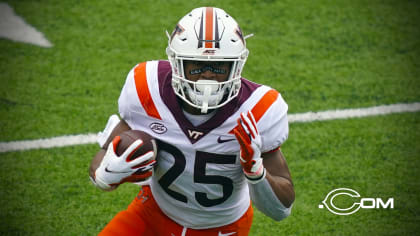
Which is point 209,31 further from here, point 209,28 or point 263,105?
point 263,105

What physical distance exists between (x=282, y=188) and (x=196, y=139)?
0.50 metres

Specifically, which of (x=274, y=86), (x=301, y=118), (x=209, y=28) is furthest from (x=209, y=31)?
(x=274, y=86)

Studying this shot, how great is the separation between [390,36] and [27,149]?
4.16 m

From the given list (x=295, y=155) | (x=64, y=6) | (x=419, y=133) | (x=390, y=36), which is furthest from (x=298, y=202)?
(x=64, y=6)

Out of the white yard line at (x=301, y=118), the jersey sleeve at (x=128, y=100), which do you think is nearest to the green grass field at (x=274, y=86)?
the white yard line at (x=301, y=118)

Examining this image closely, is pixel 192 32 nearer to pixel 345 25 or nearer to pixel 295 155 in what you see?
pixel 295 155

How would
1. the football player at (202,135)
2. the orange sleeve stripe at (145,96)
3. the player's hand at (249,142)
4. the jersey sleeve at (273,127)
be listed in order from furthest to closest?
1. the orange sleeve stripe at (145,96)
2. the jersey sleeve at (273,127)
3. the football player at (202,135)
4. the player's hand at (249,142)

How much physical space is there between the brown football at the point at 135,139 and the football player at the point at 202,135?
0.04 meters

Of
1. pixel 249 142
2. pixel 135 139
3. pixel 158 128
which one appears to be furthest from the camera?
pixel 158 128

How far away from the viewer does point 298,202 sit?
4.39 metres

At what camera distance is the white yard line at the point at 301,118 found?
4.83 meters

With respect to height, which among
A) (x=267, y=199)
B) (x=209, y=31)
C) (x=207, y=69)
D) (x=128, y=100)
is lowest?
(x=267, y=199)

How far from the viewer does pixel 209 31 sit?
Result: 9.02 ft

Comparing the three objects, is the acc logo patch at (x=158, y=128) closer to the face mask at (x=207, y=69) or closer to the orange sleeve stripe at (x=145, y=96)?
the orange sleeve stripe at (x=145, y=96)
